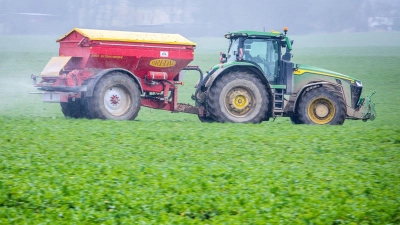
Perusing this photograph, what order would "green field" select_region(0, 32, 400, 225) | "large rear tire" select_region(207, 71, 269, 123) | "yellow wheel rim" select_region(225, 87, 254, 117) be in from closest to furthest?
"green field" select_region(0, 32, 400, 225)
"large rear tire" select_region(207, 71, 269, 123)
"yellow wheel rim" select_region(225, 87, 254, 117)

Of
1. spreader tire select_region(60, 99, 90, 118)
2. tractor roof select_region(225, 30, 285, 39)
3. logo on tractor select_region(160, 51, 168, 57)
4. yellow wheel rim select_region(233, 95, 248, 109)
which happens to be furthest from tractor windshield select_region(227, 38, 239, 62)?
spreader tire select_region(60, 99, 90, 118)

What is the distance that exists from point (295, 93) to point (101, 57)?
5193mm

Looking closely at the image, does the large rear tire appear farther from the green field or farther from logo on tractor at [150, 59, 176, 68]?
logo on tractor at [150, 59, 176, 68]

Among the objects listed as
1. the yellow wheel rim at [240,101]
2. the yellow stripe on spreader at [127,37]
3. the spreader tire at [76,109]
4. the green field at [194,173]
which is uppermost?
the yellow stripe on spreader at [127,37]

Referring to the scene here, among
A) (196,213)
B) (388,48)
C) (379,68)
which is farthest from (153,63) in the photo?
(388,48)

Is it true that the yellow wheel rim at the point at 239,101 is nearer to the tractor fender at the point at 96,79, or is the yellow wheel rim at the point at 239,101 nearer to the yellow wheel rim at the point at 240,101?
the yellow wheel rim at the point at 240,101

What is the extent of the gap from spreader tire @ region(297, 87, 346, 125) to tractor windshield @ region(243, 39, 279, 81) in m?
1.10

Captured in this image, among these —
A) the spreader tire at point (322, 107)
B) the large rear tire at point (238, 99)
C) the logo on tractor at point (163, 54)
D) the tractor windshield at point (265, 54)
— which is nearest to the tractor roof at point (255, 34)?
the tractor windshield at point (265, 54)

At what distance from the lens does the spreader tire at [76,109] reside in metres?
15.3

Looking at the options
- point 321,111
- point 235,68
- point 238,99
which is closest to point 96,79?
point 235,68

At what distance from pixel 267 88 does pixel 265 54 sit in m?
0.97

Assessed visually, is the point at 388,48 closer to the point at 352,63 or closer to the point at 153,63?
the point at 352,63

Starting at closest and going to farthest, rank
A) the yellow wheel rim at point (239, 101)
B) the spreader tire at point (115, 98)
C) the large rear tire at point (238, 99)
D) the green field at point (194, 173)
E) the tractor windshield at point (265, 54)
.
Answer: the green field at point (194, 173) < the spreader tire at point (115, 98) < the large rear tire at point (238, 99) < the yellow wheel rim at point (239, 101) < the tractor windshield at point (265, 54)

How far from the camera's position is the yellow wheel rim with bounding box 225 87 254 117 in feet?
50.0
